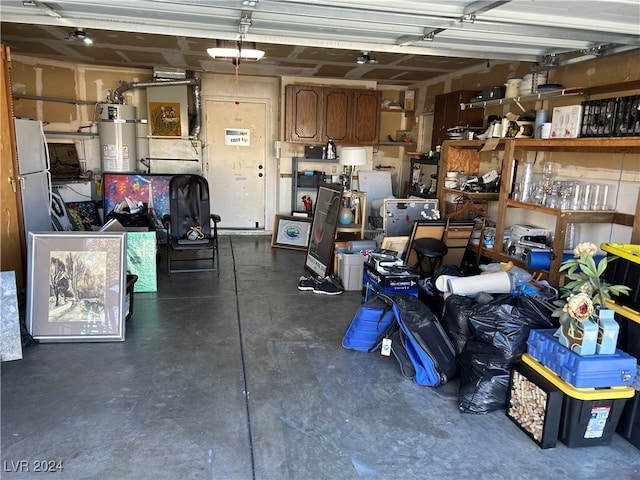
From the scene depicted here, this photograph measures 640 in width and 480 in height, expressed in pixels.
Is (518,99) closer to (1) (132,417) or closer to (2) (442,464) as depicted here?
(2) (442,464)

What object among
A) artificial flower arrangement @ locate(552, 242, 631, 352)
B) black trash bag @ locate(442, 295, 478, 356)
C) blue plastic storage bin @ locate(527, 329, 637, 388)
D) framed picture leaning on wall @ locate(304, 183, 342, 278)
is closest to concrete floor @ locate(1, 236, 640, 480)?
black trash bag @ locate(442, 295, 478, 356)

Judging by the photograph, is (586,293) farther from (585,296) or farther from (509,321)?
(509,321)

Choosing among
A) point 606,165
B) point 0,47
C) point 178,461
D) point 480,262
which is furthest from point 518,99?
point 0,47

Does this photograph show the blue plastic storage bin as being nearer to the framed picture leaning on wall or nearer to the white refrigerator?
the framed picture leaning on wall

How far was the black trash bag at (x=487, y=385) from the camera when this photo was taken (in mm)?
2609

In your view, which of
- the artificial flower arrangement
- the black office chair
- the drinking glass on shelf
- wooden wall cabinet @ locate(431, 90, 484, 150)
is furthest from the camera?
wooden wall cabinet @ locate(431, 90, 484, 150)

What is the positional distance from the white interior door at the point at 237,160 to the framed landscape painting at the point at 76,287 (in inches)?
155

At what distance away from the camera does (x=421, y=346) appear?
2.89 metres

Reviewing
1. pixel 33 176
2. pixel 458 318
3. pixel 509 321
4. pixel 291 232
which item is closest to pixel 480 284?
pixel 458 318

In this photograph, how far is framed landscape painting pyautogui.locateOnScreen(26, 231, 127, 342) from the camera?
3.28m

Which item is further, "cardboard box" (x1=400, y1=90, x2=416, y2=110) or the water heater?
"cardboard box" (x1=400, y1=90, x2=416, y2=110)

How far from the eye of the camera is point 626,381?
2285 mm

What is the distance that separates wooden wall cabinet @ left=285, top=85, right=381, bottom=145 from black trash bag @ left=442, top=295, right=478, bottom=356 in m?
4.33

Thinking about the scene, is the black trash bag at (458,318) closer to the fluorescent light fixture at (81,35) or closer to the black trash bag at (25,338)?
the black trash bag at (25,338)
